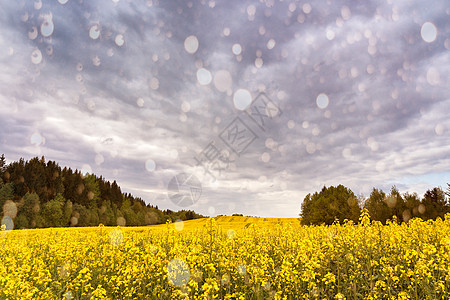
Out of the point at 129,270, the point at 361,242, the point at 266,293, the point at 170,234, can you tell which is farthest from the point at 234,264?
the point at 361,242

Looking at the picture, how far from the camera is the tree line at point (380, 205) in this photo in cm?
3844

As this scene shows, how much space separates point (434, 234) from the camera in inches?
450

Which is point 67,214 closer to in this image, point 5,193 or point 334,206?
point 5,193

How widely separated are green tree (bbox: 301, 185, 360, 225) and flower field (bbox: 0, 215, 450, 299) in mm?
33605

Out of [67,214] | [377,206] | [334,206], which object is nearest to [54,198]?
[67,214]

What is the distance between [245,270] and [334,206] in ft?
140

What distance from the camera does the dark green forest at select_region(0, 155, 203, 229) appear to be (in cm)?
5316

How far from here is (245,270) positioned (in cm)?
644

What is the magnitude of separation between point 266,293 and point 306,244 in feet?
5.30

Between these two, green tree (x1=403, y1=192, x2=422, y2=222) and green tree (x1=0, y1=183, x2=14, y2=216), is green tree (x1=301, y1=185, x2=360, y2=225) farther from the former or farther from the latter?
green tree (x1=0, y1=183, x2=14, y2=216)

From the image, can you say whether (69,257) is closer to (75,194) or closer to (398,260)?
(398,260)

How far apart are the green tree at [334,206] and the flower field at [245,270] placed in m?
33.6

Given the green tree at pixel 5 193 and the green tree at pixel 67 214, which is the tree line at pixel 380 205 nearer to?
the green tree at pixel 67 214

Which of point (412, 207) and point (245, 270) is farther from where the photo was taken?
point (412, 207)
